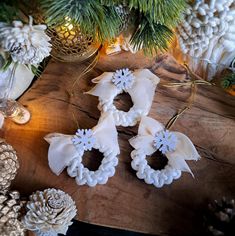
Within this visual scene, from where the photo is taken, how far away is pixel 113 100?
87 cm

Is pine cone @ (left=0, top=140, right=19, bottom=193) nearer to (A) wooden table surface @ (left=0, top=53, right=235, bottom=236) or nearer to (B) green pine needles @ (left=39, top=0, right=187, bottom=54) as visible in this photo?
(A) wooden table surface @ (left=0, top=53, right=235, bottom=236)

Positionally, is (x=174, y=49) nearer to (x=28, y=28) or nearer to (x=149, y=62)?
(x=149, y=62)

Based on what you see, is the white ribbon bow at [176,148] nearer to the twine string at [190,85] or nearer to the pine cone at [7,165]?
the twine string at [190,85]

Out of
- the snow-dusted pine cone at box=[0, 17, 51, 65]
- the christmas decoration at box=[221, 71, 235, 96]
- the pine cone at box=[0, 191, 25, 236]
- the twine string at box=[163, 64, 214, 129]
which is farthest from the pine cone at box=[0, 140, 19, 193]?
the christmas decoration at box=[221, 71, 235, 96]

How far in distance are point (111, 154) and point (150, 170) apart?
2.9 inches

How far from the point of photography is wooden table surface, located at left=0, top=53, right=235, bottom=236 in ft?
2.55

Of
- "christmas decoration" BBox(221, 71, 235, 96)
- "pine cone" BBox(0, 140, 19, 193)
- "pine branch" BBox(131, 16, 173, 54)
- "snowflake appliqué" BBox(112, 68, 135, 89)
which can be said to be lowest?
"pine cone" BBox(0, 140, 19, 193)

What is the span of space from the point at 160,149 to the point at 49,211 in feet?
0.72

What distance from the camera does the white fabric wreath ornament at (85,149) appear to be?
2.61 feet

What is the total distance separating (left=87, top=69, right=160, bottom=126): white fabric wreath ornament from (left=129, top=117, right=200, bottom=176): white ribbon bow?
0.08 feet

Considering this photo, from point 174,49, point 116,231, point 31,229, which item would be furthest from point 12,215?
point 174,49

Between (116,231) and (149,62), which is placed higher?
(149,62)

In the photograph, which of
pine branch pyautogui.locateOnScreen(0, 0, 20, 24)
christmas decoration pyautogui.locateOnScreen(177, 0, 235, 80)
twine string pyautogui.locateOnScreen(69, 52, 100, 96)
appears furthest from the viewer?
twine string pyautogui.locateOnScreen(69, 52, 100, 96)

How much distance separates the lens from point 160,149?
2.66ft
